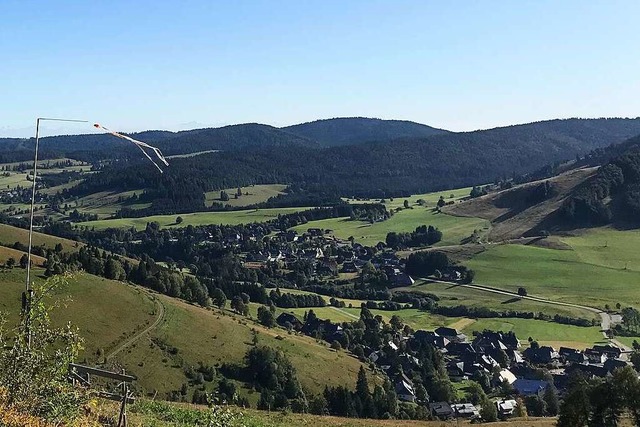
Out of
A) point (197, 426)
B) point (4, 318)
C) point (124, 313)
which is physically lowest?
point (124, 313)

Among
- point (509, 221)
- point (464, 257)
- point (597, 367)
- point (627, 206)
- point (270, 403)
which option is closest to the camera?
point (270, 403)

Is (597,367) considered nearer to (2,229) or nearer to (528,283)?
(528,283)

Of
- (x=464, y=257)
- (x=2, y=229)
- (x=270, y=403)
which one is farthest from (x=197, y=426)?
(x=464, y=257)

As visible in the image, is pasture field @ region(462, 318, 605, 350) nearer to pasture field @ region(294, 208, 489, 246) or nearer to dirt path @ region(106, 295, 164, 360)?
dirt path @ region(106, 295, 164, 360)

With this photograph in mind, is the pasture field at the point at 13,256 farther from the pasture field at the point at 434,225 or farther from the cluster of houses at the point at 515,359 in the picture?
the pasture field at the point at 434,225

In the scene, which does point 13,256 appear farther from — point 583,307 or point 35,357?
point 583,307

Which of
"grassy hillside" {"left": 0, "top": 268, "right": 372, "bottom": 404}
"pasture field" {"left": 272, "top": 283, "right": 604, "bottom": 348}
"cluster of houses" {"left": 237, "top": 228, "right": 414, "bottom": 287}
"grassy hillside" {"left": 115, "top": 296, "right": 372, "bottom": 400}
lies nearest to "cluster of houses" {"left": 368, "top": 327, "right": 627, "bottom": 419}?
"pasture field" {"left": 272, "top": 283, "right": 604, "bottom": 348}

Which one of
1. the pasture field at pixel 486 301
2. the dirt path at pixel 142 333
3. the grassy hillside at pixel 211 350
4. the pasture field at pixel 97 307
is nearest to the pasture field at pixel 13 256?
the pasture field at pixel 97 307
